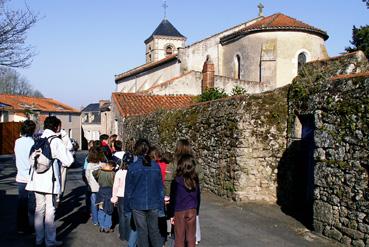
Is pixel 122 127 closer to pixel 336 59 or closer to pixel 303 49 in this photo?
pixel 336 59

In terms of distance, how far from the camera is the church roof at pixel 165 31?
59875mm

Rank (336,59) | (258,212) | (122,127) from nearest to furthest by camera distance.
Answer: (258,212), (336,59), (122,127)

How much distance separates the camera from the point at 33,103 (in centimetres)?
5441

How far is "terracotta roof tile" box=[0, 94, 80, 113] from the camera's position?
51.8 m

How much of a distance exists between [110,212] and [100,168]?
0.86 metres

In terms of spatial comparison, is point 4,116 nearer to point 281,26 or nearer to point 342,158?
point 281,26

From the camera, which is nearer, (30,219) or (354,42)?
(30,219)

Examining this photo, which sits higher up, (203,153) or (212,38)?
(212,38)

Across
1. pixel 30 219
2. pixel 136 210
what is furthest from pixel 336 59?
pixel 30 219

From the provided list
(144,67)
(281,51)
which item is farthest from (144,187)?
(144,67)

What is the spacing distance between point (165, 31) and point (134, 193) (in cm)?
5654

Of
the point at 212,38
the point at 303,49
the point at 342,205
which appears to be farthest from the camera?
the point at 212,38

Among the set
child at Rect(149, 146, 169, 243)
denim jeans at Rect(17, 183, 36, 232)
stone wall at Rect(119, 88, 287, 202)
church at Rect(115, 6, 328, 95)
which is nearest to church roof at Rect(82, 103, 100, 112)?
church at Rect(115, 6, 328, 95)

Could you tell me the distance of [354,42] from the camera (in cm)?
3306
